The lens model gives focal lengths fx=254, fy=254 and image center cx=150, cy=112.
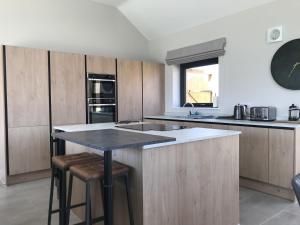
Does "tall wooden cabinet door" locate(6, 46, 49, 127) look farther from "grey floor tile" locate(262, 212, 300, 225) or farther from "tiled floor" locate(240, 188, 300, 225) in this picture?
"grey floor tile" locate(262, 212, 300, 225)

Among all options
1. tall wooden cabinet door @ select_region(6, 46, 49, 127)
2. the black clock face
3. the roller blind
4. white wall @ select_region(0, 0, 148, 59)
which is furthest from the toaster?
tall wooden cabinet door @ select_region(6, 46, 49, 127)

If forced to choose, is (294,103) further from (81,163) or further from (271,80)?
(81,163)

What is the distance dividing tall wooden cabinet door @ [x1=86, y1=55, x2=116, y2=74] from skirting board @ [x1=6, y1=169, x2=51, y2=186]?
176 cm

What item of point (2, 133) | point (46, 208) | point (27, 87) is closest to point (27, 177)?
point (2, 133)

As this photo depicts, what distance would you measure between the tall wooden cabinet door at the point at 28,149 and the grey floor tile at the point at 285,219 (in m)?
3.08

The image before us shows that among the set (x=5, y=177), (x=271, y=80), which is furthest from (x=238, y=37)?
(x=5, y=177)

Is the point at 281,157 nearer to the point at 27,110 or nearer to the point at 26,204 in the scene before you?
the point at 26,204

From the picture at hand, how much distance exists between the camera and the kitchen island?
170 cm

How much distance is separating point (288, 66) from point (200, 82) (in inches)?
70.9

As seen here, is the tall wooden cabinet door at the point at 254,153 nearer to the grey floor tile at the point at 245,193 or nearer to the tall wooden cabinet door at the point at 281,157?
the tall wooden cabinet door at the point at 281,157

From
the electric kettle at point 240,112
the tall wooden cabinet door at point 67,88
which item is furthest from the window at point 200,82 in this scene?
the tall wooden cabinet door at point 67,88

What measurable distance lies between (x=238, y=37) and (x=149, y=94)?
1.96 metres

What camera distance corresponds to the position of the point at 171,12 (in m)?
4.54

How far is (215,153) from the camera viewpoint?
2.08 metres
